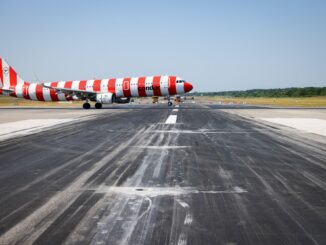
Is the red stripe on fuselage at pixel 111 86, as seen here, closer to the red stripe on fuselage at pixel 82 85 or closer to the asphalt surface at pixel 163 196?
the red stripe on fuselage at pixel 82 85

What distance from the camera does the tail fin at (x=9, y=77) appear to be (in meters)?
45.5

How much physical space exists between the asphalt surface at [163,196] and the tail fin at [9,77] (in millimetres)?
41328

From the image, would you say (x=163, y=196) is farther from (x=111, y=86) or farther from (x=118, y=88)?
(x=111, y=86)

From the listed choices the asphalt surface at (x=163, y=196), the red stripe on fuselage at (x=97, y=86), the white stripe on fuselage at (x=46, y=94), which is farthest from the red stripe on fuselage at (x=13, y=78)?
the asphalt surface at (x=163, y=196)

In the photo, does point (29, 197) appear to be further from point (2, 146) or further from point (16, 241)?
point (2, 146)

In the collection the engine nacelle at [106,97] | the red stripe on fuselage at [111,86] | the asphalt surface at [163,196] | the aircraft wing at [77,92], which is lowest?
the asphalt surface at [163,196]

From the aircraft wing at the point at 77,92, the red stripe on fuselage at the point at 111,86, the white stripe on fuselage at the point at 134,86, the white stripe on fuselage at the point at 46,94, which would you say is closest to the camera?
the aircraft wing at the point at 77,92

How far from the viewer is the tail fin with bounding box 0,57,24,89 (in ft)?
149

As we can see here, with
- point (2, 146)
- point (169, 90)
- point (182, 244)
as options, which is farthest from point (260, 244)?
point (169, 90)

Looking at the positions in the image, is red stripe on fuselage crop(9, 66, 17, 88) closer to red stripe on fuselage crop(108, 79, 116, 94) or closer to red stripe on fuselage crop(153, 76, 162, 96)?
red stripe on fuselage crop(108, 79, 116, 94)

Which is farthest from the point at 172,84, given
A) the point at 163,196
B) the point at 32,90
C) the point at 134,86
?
the point at 163,196

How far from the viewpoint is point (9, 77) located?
1796 inches

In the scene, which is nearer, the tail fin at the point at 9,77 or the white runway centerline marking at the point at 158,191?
the white runway centerline marking at the point at 158,191

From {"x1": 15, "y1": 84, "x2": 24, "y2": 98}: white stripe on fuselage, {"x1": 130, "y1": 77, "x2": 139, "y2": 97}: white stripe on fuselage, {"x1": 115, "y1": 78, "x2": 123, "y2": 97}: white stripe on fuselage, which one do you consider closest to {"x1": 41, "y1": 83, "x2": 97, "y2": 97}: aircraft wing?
{"x1": 115, "y1": 78, "x2": 123, "y2": 97}: white stripe on fuselage
